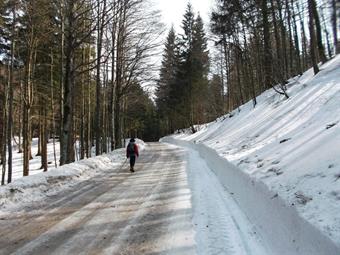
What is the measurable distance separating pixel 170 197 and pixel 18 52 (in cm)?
1757

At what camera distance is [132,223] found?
7.40 meters

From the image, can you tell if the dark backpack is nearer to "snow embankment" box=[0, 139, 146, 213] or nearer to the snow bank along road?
"snow embankment" box=[0, 139, 146, 213]

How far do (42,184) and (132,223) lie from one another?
466 centimetres

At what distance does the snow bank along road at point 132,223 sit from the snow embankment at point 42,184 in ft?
1.38

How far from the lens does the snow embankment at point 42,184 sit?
30.6 feet

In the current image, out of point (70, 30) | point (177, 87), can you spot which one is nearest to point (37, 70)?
point (70, 30)

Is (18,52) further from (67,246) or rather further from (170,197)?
(67,246)

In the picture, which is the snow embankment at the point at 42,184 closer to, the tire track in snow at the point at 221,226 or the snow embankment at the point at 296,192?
the tire track in snow at the point at 221,226

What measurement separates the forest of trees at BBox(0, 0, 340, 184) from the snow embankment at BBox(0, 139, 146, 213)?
2664 mm

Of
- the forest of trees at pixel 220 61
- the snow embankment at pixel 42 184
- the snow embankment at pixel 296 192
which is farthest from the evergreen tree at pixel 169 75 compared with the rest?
the snow embankment at pixel 296 192

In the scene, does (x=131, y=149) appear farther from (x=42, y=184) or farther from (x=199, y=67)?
(x=199, y=67)

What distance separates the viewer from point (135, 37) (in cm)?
2820

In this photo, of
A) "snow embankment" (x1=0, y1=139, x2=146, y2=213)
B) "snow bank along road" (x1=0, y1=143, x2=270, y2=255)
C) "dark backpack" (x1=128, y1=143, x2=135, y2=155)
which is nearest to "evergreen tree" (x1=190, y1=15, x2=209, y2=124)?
"dark backpack" (x1=128, y1=143, x2=135, y2=155)

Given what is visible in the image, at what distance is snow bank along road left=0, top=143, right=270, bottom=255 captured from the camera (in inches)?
233
